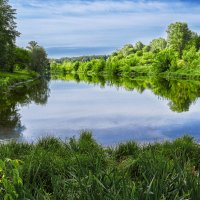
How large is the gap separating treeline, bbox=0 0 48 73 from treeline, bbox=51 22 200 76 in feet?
91.0

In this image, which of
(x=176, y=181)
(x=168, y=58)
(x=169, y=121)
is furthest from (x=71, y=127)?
(x=168, y=58)

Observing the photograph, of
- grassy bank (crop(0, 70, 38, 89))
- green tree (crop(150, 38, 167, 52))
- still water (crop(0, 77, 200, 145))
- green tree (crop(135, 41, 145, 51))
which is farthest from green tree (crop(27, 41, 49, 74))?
green tree (crop(135, 41, 145, 51))

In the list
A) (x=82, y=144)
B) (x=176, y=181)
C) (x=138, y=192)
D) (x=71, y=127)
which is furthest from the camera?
(x=71, y=127)

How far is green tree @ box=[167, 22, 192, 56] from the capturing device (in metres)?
127

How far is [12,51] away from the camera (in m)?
65.3

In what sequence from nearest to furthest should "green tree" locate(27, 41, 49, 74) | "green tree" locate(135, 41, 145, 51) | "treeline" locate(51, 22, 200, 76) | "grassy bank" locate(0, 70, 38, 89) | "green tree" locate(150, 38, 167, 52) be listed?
"grassy bank" locate(0, 70, 38, 89), "treeline" locate(51, 22, 200, 76), "green tree" locate(27, 41, 49, 74), "green tree" locate(150, 38, 167, 52), "green tree" locate(135, 41, 145, 51)

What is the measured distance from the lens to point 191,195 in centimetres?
346

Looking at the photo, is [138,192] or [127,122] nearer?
[138,192]

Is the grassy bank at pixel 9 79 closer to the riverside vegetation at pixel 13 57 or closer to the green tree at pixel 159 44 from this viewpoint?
the riverside vegetation at pixel 13 57

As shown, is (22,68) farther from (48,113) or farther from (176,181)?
(176,181)

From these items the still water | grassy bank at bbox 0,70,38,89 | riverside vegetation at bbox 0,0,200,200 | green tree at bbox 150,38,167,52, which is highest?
green tree at bbox 150,38,167,52

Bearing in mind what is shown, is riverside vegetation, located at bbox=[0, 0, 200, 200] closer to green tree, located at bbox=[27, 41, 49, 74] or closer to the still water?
the still water

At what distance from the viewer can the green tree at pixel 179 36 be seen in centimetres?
12719

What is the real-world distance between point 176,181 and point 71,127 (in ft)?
56.3
